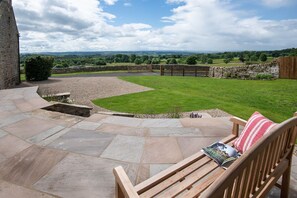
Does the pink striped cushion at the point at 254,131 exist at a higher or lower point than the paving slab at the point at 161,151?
higher

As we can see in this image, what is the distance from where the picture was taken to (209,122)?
4.53 meters

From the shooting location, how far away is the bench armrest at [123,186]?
5.14ft

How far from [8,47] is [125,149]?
13.2 meters

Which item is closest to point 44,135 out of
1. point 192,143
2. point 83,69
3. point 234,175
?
point 192,143

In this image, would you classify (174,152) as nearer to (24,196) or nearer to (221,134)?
(221,134)

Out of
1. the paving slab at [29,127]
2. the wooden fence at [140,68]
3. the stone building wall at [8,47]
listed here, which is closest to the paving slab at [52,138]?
the paving slab at [29,127]

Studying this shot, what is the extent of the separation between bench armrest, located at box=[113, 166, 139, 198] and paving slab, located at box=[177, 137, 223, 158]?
1509 millimetres

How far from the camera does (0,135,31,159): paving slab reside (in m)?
3.17

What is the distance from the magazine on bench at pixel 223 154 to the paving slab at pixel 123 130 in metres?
1.58

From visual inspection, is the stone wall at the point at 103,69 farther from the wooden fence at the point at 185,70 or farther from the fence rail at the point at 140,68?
the wooden fence at the point at 185,70

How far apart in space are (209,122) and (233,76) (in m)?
16.5

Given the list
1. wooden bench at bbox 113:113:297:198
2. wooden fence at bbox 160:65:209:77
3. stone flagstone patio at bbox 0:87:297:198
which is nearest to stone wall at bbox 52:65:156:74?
wooden fence at bbox 160:65:209:77

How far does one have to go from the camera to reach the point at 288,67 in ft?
59.5

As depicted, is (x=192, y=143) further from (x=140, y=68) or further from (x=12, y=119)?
(x=140, y=68)
